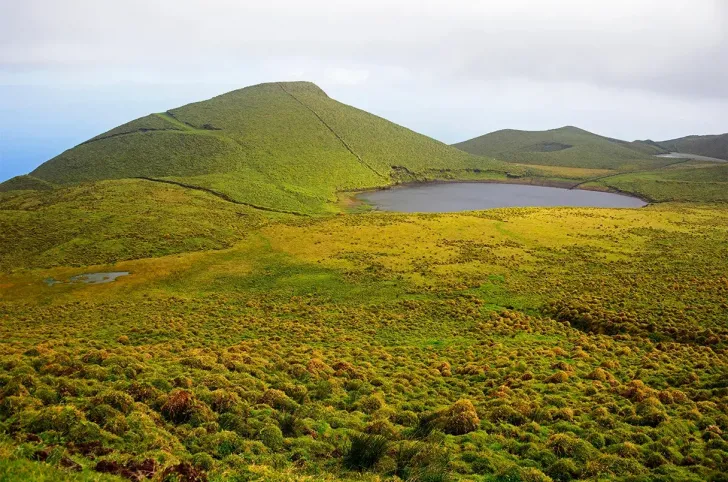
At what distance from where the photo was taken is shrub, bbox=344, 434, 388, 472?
47.9 ft

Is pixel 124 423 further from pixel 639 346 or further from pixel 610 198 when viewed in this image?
pixel 610 198

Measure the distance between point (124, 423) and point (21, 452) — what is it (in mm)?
3247

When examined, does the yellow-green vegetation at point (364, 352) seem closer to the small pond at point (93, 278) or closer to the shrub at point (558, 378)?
the shrub at point (558, 378)

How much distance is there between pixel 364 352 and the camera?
29141 mm

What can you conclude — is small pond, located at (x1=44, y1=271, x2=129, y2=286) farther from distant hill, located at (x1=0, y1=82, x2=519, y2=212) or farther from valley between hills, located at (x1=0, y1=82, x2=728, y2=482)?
distant hill, located at (x1=0, y1=82, x2=519, y2=212)

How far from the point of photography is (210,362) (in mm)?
22438

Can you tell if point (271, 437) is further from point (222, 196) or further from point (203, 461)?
point (222, 196)

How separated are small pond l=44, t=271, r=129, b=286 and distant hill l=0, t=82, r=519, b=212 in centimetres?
4777

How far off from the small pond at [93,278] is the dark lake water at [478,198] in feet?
210

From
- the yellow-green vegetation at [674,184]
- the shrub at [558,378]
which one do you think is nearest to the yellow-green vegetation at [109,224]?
the shrub at [558,378]

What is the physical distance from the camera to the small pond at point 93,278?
49403mm

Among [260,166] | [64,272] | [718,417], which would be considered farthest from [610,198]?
[64,272]

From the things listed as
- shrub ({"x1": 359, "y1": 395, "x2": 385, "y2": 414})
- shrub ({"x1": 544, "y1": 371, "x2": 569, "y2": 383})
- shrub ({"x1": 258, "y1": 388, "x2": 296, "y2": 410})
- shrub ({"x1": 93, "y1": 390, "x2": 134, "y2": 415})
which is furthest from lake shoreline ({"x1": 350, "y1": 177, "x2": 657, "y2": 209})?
shrub ({"x1": 93, "y1": 390, "x2": 134, "y2": 415})

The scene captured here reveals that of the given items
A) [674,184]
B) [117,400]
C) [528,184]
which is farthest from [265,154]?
[117,400]
